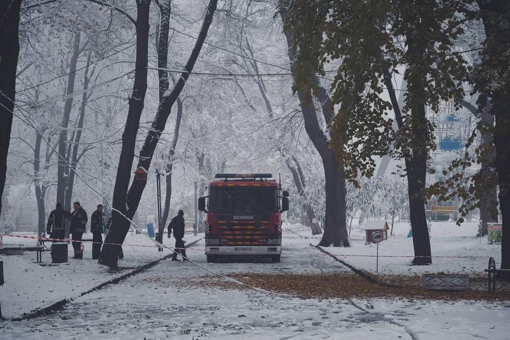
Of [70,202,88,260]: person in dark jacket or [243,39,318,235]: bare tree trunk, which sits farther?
[243,39,318,235]: bare tree trunk

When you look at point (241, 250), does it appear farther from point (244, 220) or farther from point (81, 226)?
point (81, 226)

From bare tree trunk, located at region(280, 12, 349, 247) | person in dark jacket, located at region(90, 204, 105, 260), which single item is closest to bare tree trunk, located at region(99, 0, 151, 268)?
person in dark jacket, located at region(90, 204, 105, 260)

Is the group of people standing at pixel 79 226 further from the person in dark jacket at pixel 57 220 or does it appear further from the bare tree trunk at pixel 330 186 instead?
the bare tree trunk at pixel 330 186

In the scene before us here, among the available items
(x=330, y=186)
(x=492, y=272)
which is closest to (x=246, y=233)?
(x=330, y=186)

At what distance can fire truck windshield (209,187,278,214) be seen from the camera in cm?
2686

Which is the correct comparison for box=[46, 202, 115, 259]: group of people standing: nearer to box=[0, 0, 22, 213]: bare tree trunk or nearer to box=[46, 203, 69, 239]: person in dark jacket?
box=[46, 203, 69, 239]: person in dark jacket

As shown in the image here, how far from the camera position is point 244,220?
1045 inches

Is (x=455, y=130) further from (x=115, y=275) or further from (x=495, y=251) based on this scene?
(x=115, y=275)

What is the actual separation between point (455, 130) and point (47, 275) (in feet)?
120

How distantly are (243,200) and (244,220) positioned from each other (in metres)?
0.81

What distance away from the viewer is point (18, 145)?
53.9 metres

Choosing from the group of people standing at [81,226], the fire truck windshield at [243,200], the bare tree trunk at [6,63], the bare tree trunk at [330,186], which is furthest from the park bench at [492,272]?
the bare tree trunk at [330,186]

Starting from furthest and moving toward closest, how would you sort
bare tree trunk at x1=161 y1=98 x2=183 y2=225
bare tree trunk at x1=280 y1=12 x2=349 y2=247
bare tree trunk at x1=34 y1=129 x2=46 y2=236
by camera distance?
bare tree trunk at x1=34 y1=129 x2=46 y2=236 → bare tree trunk at x1=161 y1=98 x2=183 y2=225 → bare tree trunk at x1=280 y1=12 x2=349 y2=247

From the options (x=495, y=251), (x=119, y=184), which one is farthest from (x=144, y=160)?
(x=495, y=251)
